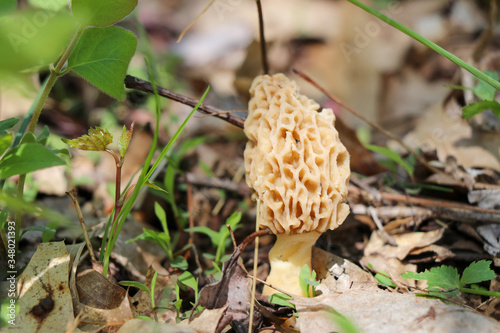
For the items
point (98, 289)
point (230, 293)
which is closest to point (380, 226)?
point (230, 293)

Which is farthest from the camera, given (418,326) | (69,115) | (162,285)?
(69,115)

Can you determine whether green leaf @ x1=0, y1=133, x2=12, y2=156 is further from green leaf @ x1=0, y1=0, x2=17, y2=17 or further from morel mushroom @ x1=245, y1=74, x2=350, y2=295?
morel mushroom @ x1=245, y1=74, x2=350, y2=295

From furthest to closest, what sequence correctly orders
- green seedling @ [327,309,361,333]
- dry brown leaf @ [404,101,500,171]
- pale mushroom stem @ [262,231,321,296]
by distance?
dry brown leaf @ [404,101,500,171]
pale mushroom stem @ [262,231,321,296]
green seedling @ [327,309,361,333]

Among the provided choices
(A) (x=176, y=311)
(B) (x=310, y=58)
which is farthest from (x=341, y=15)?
(A) (x=176, y=311)

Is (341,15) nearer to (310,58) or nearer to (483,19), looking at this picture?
(310,58)

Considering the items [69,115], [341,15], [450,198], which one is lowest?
[69,115]

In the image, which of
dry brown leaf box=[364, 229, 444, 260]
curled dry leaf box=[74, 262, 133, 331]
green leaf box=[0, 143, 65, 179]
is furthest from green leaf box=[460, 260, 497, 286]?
green leaf box=[0, 143, 65, 179]
